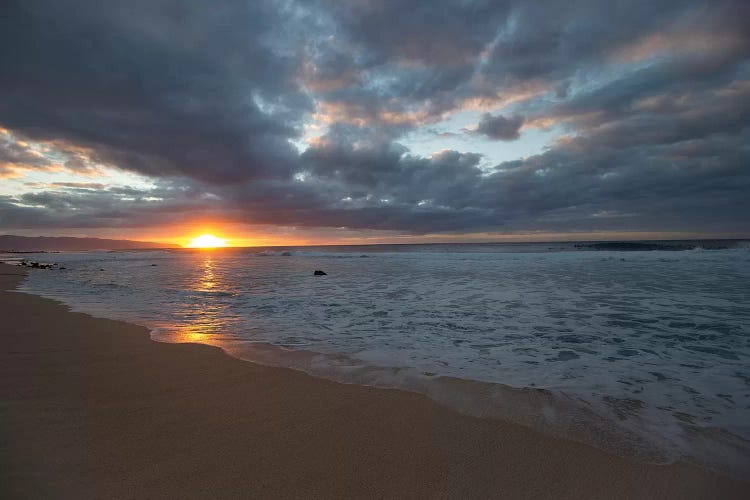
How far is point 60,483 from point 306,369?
2.51m

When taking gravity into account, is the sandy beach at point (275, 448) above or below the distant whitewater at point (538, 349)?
above

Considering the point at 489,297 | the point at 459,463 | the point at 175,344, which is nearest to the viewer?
the point at 459,463

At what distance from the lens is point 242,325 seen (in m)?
7.18

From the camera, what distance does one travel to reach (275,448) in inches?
99.7

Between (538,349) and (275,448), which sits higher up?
(275,448)

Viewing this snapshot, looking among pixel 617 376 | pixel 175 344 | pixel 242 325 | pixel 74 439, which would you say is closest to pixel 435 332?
pixel 617 376

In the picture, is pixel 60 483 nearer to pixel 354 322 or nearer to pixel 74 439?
pixel 74 439

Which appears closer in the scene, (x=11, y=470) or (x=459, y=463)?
(x=11, y=470)

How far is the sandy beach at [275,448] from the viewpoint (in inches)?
84.4

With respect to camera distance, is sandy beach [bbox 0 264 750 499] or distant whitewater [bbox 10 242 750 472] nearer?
sandy beach [bbox 0 264 750 499]

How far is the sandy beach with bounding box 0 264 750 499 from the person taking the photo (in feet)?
7.03

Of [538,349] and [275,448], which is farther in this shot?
[538,349]

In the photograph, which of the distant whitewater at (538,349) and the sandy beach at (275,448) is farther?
the distant whitewater at (538,349)

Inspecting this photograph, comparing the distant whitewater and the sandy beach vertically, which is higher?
the sandy beach
